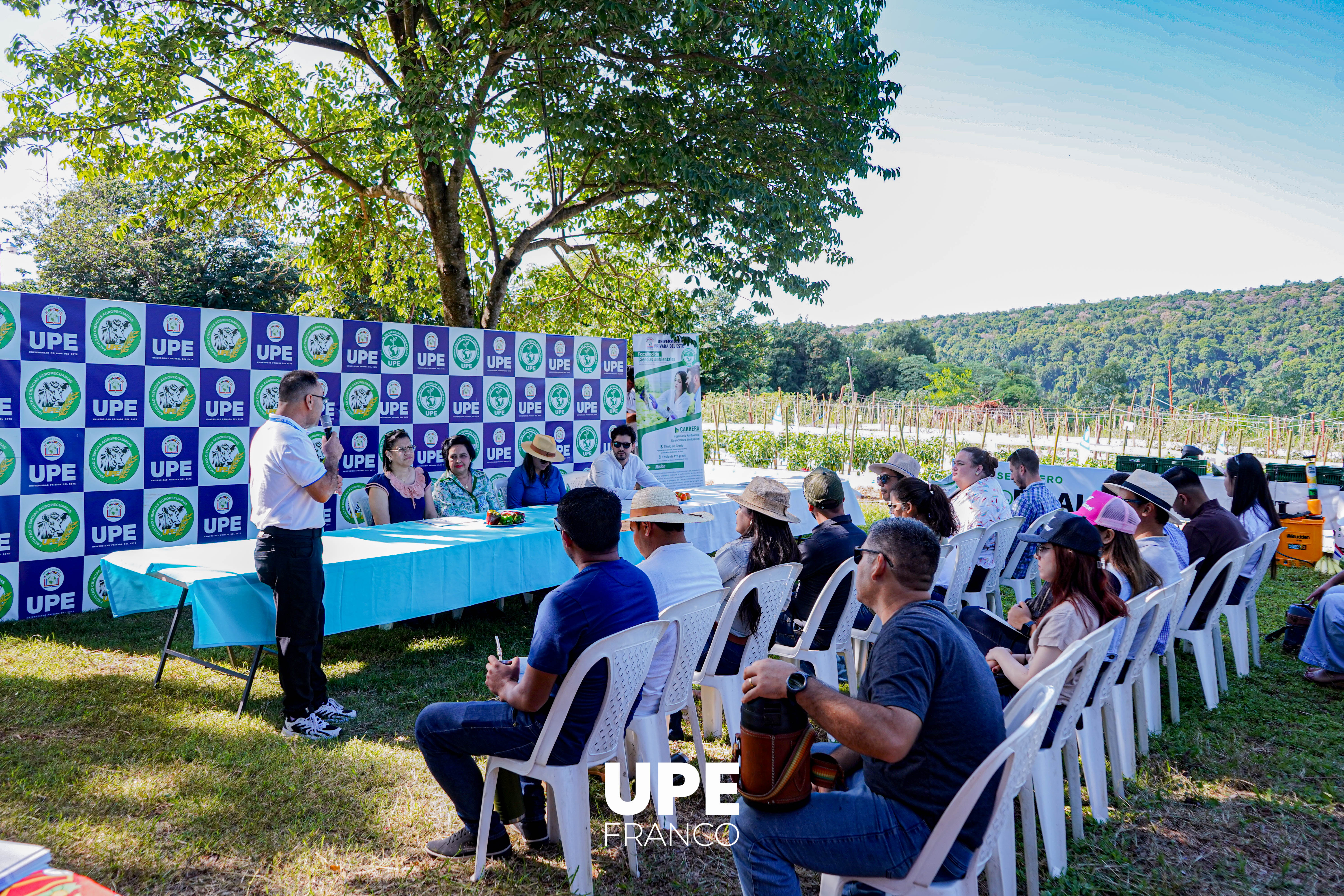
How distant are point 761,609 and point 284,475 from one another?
223 cm

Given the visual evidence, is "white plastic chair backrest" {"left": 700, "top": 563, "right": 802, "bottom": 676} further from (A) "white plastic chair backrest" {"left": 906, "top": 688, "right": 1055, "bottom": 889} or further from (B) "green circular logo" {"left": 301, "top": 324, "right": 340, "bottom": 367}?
(B) "green circular logo" {"left": 301, "top": 324, "right": 340, "bottom": 367}

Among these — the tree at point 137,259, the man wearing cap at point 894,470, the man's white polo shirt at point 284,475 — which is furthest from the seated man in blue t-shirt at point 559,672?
the tree at point 137,259

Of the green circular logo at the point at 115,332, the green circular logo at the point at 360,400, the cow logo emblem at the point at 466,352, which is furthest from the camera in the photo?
the cow logo emblem at the point at 466,352

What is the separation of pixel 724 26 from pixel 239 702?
22.6ft

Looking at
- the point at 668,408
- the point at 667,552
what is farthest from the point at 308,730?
the point at 668,408

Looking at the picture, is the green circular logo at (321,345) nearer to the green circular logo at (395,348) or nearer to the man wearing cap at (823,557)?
the green circular logo at (395,348)

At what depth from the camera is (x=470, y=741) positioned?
2.41 m

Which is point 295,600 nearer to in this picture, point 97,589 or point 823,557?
point 823,557

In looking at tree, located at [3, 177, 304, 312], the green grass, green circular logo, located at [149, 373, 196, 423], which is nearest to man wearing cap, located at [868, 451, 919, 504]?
the green grass

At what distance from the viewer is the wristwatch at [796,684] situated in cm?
170

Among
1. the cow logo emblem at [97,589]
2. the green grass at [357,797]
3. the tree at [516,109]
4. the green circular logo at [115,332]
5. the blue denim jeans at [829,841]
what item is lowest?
the green grass at [357,797]

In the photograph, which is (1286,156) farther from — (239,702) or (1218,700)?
(239,702)

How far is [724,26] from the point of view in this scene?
286 inches

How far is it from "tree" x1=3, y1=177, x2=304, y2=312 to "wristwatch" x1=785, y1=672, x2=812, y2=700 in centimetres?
2281
